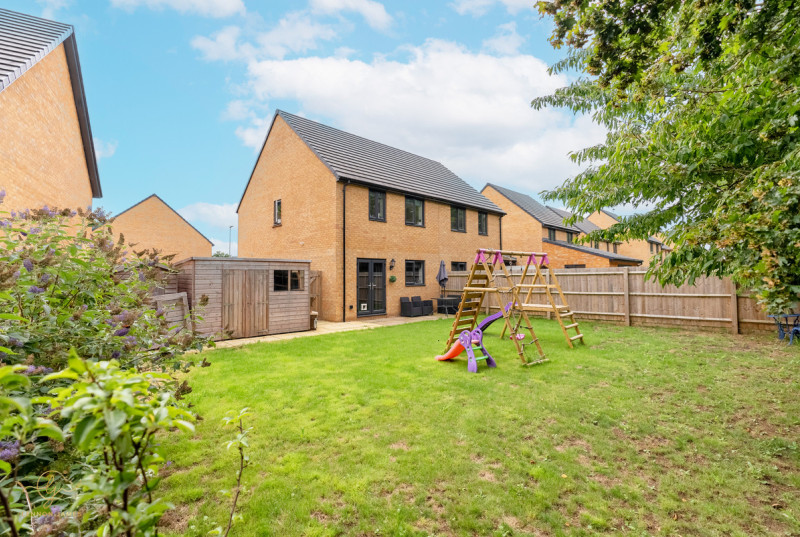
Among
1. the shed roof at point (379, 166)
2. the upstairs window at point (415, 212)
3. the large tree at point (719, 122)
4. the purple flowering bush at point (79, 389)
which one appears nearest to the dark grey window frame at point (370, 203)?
the shed roof at point (379, 166)

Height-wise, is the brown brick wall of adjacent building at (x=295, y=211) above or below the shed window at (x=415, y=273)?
above

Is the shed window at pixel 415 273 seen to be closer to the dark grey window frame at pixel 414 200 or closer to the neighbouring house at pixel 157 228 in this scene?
the dark grey window frame at pixel 414 200

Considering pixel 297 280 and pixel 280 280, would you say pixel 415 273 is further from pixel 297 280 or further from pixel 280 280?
pixel 280 280

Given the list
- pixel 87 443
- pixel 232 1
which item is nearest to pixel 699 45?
pixel 87 443

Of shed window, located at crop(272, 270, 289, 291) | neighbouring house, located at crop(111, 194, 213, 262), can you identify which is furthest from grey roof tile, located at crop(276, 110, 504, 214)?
neighbouring house, located at crop(111, 194, 213, 262)

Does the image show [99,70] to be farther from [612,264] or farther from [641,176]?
[612,264]

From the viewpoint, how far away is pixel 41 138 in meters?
9.84

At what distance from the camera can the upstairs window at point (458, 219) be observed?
19.3 metres

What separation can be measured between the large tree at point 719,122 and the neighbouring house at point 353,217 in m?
10.9

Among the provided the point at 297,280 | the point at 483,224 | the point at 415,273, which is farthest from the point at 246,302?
the point at 483,224

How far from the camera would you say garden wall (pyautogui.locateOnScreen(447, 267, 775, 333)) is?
9828 mm

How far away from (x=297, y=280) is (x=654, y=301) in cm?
1178

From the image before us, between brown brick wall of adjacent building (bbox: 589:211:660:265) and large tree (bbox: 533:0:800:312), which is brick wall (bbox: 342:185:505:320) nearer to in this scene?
large tree (bbox: 533:0:800:312)

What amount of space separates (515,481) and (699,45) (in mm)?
4710
